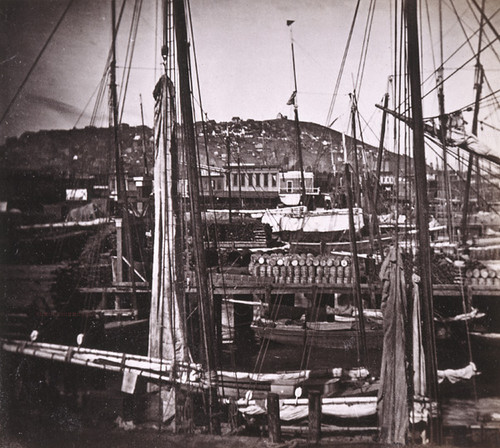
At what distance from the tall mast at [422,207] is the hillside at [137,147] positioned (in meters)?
0.76

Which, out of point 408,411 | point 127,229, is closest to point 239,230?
point 127,229

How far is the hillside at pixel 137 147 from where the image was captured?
345 centimetres

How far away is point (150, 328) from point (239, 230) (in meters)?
3.53

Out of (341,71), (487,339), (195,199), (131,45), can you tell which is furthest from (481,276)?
(131,45)

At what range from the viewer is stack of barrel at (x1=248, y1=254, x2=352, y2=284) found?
19.6 ft

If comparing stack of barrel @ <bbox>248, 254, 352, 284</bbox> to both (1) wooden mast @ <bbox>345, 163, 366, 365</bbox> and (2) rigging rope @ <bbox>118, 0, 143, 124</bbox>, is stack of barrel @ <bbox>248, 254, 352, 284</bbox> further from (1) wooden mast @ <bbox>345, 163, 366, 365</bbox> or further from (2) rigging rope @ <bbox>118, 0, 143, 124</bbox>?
(2) rigging rope @ <bbox>118, 0, 143, 124</bbox>

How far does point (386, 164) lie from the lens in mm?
4707

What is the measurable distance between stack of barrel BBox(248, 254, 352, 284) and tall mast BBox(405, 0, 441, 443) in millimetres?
2186

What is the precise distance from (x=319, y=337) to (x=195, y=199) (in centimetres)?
280

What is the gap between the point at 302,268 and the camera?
6.28 metres

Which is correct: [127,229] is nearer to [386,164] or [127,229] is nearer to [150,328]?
[150,328]

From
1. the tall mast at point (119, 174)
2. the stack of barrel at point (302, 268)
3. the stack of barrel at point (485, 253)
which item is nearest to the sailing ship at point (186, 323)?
the tall mast at point (119, 174)

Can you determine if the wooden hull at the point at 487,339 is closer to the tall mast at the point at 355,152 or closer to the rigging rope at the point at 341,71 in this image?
the tall mast at the point at 355,152

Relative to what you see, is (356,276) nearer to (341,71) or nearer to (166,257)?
(166,257)
